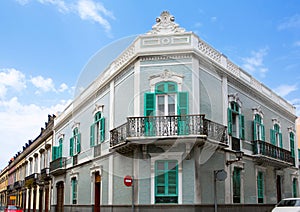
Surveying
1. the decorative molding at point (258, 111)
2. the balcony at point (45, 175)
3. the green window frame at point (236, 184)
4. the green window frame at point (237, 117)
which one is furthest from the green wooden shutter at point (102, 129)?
the balcony at point (45, 175)

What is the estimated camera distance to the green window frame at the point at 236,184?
63.1 feet

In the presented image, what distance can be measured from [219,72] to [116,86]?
16.2 ft

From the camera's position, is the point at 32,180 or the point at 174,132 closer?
the point at 174,132

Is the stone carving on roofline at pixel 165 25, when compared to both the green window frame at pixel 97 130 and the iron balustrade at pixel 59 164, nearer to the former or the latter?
the green window frame at pixel 97 130

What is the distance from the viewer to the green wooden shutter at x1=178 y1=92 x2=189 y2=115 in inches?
673

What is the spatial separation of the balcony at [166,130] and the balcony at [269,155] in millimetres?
5161

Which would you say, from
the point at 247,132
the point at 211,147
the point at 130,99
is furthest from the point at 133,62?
the point at 247,132

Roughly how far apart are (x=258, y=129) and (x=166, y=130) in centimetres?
808

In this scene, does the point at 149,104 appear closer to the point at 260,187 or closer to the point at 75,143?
the point at 260,187

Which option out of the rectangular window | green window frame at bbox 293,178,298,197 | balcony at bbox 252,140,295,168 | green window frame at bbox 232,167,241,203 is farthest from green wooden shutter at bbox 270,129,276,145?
the rectangular window

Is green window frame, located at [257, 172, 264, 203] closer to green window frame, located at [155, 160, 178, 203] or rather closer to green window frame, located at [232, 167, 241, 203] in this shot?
green window frame, located at [232, 167, 241, 203]

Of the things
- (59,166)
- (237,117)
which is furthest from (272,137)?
(59,166)

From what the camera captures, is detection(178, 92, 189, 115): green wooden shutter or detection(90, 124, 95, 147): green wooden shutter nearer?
detection(178, 92, 189, 115): green wooden shutter

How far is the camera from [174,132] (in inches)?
645
